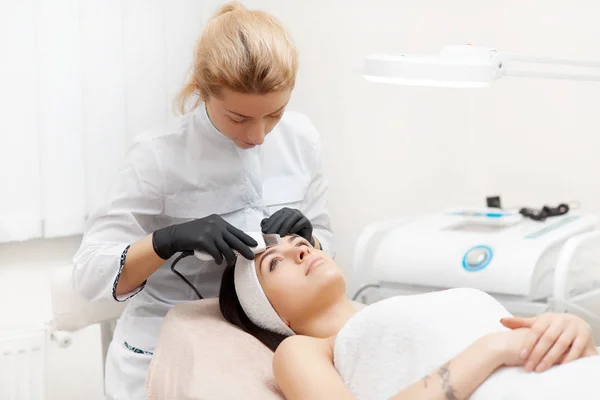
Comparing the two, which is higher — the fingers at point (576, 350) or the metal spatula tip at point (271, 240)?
the fingers at point (576, 350)

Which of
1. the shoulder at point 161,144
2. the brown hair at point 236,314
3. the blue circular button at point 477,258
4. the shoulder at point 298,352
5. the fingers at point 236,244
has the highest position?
the shoulder at point 161,144

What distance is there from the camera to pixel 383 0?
7.75ft

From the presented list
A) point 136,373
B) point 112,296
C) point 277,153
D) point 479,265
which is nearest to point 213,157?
point 277,153

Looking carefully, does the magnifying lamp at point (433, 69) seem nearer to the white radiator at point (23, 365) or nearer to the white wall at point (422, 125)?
the white wall at point (422, 125)

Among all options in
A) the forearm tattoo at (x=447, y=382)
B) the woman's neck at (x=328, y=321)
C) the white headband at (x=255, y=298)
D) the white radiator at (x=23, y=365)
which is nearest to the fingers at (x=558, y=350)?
the forearm tattoo at (x=447, y=382)

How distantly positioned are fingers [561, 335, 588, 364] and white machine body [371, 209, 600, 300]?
0.51 m

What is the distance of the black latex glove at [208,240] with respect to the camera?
1.45 m

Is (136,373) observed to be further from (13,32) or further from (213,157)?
(13,32)

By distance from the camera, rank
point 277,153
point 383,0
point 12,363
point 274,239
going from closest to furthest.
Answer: point 274,239
point 277,153
point 12,363
point 383,0

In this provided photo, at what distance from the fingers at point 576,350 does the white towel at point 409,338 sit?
71mm

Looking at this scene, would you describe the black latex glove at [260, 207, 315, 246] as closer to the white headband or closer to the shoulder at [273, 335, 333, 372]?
the white headband

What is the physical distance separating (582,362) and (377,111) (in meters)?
1.49

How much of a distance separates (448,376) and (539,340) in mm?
140

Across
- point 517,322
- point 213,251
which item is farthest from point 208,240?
point 517,322
